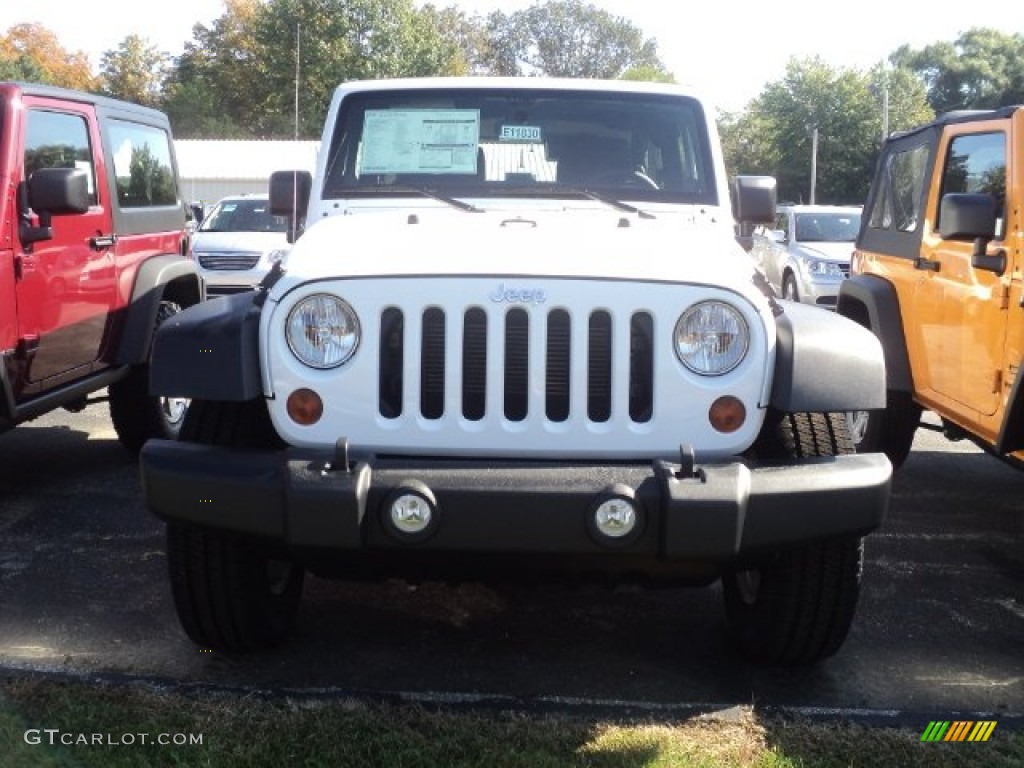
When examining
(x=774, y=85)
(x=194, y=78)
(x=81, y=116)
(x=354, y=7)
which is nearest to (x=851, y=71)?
(x=774, y=85)

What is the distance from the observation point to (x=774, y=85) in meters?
48.5

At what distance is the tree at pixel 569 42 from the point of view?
83375mm

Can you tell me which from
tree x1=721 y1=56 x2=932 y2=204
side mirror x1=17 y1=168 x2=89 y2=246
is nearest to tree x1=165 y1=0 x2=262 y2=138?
tree x1=721 y1=56 x2=932 y2=204

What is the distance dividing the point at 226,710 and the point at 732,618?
172cm

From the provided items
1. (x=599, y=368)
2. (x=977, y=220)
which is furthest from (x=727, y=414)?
(x=977, y=220)

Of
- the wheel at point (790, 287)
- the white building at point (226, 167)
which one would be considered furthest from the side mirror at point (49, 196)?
the white building at point (226, 167)

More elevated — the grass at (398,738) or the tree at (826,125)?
the tree at (826,125)

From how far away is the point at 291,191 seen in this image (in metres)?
4.70

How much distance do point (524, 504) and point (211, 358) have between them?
0.98 meters

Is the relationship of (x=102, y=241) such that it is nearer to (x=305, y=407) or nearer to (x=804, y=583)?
(x=305, y=407)

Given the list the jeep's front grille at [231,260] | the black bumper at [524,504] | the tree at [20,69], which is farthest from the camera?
the tree at [20,69]

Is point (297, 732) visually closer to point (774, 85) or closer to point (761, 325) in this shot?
point (761, 325)

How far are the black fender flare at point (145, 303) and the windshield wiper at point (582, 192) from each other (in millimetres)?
2944

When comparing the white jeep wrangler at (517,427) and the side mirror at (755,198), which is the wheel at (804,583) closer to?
the white jeep wrangler at (517,427)
